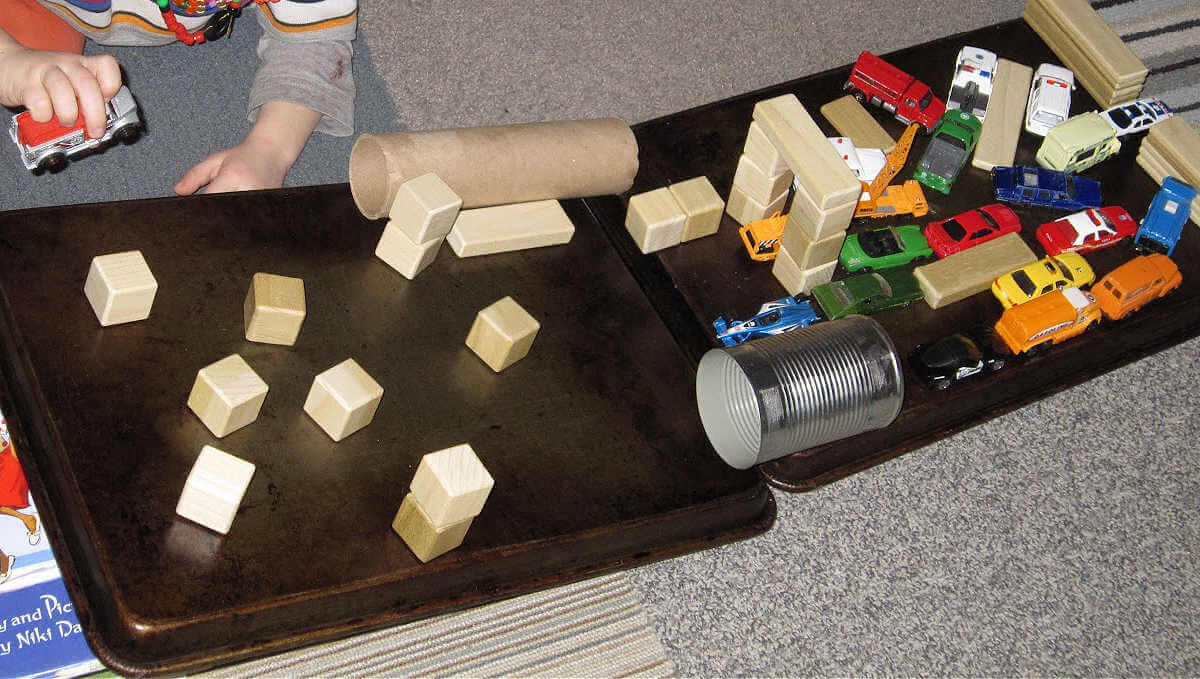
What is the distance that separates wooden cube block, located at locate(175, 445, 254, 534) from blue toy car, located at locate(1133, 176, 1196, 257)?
34.8 inches

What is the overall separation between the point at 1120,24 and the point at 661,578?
1082 mm

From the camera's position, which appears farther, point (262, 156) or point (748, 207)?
point (262, 156)

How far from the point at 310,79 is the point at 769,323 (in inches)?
24.9

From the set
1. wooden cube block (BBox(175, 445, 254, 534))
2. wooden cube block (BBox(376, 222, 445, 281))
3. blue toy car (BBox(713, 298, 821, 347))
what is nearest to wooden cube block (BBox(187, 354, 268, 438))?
wooden cube block (BBox(175, 445, 254, 534))

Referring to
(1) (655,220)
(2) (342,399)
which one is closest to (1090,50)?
(1) (655,220)

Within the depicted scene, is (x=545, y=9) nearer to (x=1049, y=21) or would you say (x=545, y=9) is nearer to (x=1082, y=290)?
(x=1049, y=21)

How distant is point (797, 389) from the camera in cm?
90

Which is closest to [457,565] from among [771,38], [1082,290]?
[1082,290]

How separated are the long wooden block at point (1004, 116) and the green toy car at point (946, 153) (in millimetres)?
26

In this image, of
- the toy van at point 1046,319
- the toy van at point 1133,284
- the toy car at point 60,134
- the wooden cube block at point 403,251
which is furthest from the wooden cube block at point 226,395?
the toy van at point 1133,284

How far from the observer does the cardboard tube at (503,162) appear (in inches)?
37.6

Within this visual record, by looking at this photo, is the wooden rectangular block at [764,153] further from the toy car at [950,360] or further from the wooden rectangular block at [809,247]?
the toy car at [950,360]

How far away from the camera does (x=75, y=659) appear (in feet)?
2.99

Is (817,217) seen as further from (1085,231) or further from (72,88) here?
(72,88)
